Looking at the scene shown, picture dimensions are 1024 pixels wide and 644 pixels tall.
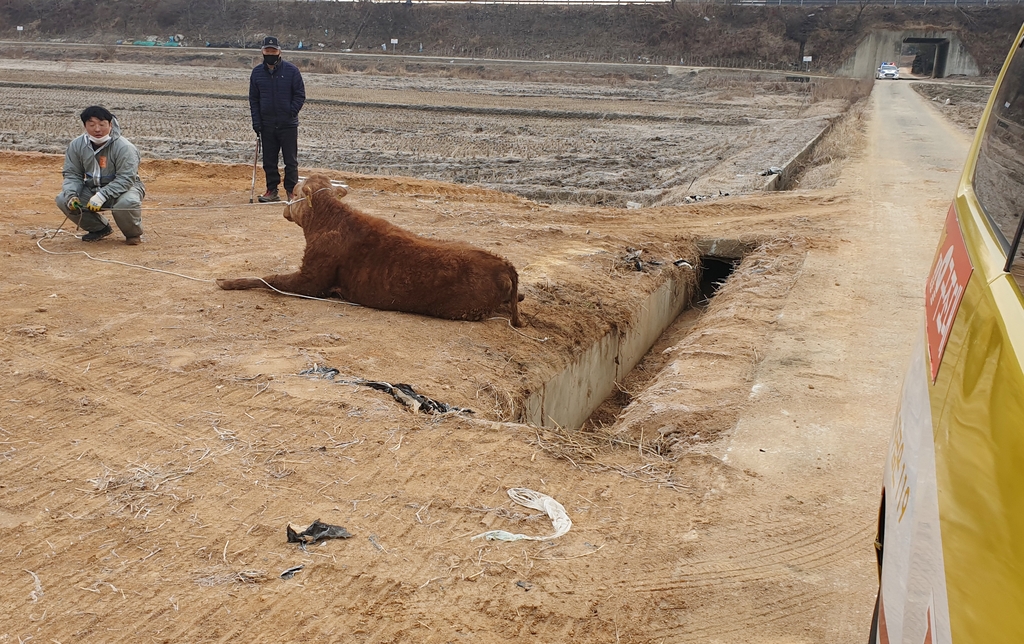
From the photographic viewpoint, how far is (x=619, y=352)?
8477 millimetres

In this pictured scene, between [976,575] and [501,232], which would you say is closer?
[976,575]

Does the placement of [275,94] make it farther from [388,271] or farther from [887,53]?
[887,53]

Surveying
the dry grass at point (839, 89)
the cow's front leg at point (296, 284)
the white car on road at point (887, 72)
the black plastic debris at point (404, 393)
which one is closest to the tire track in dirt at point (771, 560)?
the black plastic debris at point (404, 393)

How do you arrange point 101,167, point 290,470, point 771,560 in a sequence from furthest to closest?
point 101,167, point 290,470, point 771,560

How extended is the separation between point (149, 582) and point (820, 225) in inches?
398

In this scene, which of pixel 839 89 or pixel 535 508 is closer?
pixel 535 508

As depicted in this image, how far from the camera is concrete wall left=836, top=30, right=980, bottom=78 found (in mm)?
63656

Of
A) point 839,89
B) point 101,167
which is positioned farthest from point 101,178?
point 839,89

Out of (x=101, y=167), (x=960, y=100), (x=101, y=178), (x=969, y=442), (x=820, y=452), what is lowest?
(x=820, y=452)

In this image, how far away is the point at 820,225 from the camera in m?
11.3

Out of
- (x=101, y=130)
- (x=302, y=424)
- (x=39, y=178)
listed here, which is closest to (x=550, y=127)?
(x=39, y=178)

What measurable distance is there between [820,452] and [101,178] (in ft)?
26.5

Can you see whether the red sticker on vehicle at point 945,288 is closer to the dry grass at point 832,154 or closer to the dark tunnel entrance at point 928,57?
the dry grass at point 832,154

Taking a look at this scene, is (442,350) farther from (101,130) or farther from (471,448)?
(101,130)
